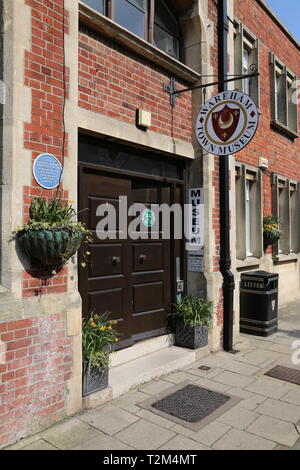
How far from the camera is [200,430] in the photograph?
341 cm

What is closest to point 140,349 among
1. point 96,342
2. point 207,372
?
point 207,372

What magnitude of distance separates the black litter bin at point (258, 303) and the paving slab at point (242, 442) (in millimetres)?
3689

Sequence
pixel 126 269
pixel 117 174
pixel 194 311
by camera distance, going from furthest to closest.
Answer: pixel 194 311, pixel 126 269, pixel 117 174

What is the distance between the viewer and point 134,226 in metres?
5.20

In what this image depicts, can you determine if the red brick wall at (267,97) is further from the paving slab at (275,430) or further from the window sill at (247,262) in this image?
the paving slab at (275,430)

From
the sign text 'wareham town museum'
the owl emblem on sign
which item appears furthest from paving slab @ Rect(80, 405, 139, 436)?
the owl emblem on sign

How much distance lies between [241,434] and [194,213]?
11.2 feet

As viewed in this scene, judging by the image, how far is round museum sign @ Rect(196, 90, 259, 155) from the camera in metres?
4.96

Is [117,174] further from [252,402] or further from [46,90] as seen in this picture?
[252,402]

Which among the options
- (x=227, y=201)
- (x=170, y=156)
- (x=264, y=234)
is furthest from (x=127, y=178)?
(x=264, y=234)

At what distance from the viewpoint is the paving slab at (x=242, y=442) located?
10.3 ft

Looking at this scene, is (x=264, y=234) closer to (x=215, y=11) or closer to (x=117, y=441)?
(x=215, y=11)

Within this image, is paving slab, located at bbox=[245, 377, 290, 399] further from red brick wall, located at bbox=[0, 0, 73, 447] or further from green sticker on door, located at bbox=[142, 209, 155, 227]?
green sticker on door, located at bbox=[142, 209, 155, 227]

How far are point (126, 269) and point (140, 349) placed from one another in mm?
1123
